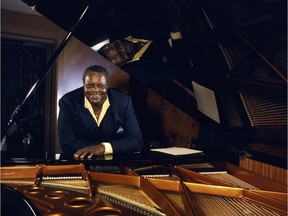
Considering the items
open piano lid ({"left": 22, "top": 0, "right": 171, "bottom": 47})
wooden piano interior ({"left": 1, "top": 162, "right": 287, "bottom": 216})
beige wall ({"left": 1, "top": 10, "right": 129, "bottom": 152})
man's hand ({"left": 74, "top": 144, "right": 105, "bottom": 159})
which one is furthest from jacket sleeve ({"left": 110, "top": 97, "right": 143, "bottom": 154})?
beige wall ({"left": 1, "top": 10, "right": 129, "bottom": 152})

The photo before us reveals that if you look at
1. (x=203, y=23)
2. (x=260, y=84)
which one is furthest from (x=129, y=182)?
(x=203, y=23)

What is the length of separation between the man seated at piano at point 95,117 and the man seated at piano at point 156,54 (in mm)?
223

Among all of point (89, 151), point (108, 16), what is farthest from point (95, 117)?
point (108, 16)

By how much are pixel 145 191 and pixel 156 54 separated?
1304mm

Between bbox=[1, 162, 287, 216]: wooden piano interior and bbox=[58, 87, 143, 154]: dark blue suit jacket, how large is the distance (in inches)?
31.8

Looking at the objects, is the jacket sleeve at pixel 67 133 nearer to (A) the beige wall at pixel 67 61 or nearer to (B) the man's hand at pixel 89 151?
(B) the man's hand at pixel 89 151

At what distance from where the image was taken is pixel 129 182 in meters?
1.74

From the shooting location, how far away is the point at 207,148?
2.46 m

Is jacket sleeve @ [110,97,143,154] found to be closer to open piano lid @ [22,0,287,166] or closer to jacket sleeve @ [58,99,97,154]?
jacket sleeve @ [58,99,97,154]

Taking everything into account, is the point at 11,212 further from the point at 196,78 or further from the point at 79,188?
the point at 196,78

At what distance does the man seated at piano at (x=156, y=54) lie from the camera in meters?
2.20

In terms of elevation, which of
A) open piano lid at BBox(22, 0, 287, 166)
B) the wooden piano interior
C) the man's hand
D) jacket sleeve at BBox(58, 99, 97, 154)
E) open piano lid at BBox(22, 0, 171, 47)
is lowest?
the wooden piano interior

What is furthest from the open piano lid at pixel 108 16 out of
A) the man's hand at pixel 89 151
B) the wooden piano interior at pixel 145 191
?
the wooden piano interior at pixel 145 191

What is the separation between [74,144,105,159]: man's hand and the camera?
2045mm
